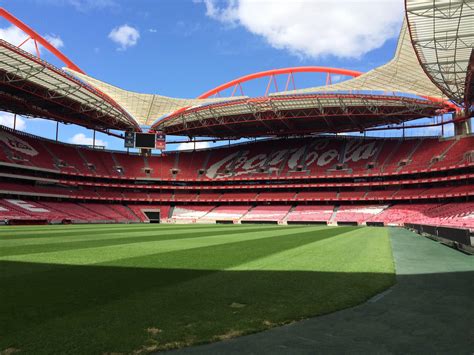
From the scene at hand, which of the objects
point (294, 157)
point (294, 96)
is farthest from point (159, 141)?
point (294, 96)

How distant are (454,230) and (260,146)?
212 feet

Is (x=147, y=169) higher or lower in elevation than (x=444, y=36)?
lower

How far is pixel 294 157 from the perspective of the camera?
74.2 meters

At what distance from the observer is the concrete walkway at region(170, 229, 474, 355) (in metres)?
4.49

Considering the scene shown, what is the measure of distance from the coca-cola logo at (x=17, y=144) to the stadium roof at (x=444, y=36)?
59769 millimetres

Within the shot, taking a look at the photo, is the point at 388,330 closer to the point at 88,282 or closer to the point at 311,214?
the point at 88,282

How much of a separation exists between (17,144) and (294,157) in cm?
5014

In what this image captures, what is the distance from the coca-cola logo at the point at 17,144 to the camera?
60.5m

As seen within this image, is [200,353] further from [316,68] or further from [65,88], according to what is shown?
[316,68]

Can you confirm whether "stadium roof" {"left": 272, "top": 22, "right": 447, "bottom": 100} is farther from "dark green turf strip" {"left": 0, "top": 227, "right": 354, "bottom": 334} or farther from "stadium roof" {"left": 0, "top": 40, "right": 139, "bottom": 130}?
"dark green turf strip" {"left": 0, "top": 227, "right": 354, "bottom": 334}

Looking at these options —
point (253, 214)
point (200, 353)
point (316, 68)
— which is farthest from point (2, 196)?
point (200, 353)

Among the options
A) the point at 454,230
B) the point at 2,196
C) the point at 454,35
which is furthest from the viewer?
the point at 2,196

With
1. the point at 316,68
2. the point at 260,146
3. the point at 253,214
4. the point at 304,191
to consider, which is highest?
the point at 316,68

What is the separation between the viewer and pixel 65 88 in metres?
49.5
